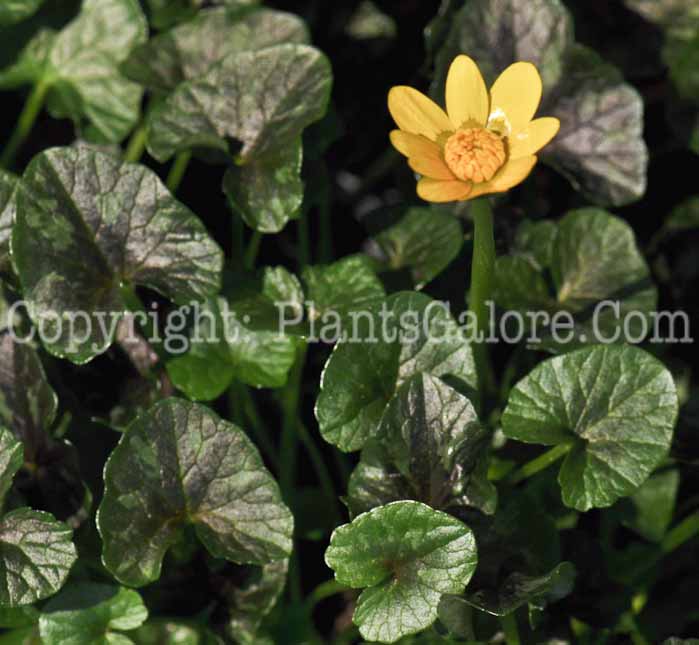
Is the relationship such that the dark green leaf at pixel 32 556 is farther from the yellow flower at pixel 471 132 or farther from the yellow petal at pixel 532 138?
the yellow petal at pixel 532 138

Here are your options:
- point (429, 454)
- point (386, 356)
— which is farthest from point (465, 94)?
point (429, 454)

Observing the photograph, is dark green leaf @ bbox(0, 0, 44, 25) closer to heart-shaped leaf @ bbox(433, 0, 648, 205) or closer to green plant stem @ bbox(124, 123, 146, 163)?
green plant stem @ bbox(124, 123, 146, 163)

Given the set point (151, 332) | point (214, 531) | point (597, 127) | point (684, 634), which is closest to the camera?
point (214, 531)

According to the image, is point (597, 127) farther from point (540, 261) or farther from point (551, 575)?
point (551, 575)

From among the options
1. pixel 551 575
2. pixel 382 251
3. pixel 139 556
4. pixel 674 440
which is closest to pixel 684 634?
pixel 674 440

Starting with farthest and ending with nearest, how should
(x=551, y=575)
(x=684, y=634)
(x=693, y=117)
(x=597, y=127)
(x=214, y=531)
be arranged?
(x=693, y=117)
(x=597, y=127)
(x=684, y=634)
(x=214, y=531)
(x=551, y=575)

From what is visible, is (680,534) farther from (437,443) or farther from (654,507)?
(437,443)

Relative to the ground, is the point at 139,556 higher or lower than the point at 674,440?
higher

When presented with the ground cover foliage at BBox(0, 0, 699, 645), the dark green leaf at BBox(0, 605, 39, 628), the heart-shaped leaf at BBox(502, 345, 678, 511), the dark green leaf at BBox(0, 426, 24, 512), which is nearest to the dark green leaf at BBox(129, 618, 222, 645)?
the ground cover foliage at BBox(0, 0, 699, 645)

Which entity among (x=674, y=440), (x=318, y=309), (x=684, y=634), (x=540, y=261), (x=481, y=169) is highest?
(x=481, y=169)

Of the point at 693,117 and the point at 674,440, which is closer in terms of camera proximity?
the point at 674,440
